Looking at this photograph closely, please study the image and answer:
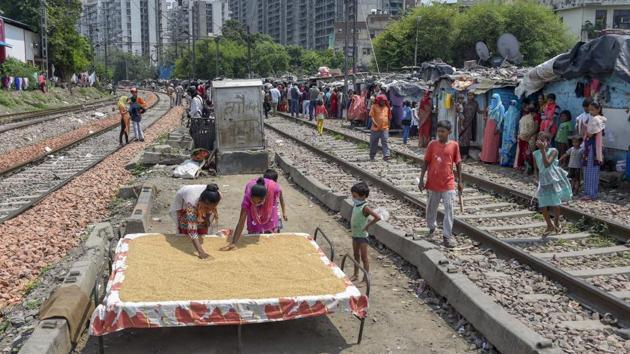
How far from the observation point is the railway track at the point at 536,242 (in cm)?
660

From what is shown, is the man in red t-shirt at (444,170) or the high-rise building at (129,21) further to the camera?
the high-rise building at (129,21)

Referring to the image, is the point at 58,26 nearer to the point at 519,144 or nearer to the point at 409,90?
the point at 409,90

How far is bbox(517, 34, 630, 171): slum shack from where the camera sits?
1242 centimetres

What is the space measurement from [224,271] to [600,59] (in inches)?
388

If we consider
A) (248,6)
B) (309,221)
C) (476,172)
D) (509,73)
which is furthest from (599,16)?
(309,221)

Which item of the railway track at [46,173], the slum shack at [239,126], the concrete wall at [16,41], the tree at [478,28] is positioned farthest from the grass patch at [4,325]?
the tree at [478,28]

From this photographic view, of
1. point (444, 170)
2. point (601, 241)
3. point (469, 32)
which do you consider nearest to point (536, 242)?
point (601, 241)

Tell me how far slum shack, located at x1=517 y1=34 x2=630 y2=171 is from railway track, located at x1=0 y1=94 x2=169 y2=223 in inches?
438

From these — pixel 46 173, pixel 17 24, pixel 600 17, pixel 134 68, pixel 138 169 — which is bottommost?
pixel 46 173

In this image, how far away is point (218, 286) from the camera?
5742 mm

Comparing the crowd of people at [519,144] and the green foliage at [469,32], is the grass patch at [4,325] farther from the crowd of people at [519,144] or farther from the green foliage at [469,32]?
the green foliage at [469,32]

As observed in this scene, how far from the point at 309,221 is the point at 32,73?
1751 inches

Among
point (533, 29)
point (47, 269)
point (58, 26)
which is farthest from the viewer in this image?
point (58, 26)

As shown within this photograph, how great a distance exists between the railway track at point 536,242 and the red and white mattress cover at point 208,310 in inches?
99.6
